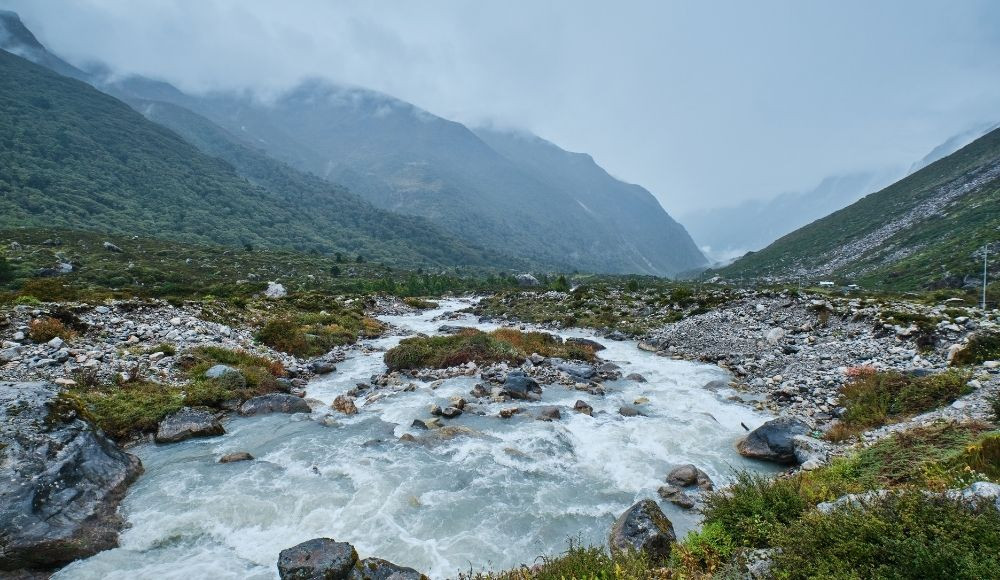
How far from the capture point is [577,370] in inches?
885

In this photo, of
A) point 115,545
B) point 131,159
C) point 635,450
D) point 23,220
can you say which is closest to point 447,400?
point 635,450

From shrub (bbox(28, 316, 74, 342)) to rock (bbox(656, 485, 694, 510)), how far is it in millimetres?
21747

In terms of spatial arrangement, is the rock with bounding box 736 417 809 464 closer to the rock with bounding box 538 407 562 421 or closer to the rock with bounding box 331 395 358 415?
the rock with bounding box 538 407 562 421

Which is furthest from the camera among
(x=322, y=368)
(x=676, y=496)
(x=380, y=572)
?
(x=322, y=368)

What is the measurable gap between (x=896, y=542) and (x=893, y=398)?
37.9 ft

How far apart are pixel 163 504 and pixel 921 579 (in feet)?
43.4

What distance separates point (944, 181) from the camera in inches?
4237

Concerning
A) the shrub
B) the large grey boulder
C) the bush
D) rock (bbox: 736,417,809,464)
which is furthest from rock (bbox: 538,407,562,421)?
the shrub

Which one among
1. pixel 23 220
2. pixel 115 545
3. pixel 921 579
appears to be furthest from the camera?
pixel 23 220

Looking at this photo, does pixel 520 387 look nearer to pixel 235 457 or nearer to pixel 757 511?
pixel 235 457

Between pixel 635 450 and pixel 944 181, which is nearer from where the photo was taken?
pixel 635 450

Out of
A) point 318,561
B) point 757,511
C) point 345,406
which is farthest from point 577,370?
point 318,561

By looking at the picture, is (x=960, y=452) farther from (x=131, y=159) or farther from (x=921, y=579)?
(x=131, y=159)

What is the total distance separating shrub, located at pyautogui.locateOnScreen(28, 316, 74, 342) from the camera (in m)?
16.3
